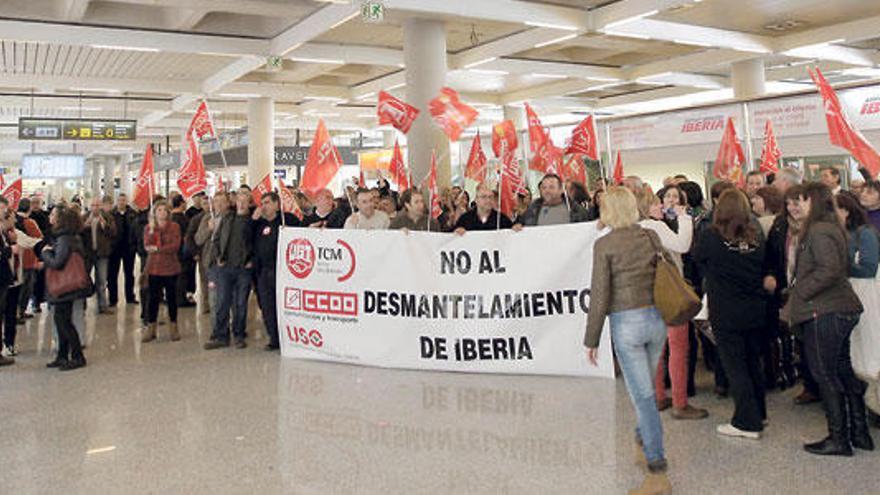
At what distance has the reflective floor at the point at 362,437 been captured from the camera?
3.76 m

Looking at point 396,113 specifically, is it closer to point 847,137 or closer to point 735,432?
point 847,137

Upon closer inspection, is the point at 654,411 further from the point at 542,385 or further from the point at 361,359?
the point at 361,359

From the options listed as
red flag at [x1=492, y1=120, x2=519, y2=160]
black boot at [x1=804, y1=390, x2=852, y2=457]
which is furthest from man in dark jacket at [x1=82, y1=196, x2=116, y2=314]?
black boot at [x1=804, y1=390, x2=852, y2=457]

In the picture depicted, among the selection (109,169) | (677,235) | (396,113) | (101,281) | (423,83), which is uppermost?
(109,169)

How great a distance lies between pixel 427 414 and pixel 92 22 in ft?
31.4

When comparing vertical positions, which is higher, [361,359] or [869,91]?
[869,91]

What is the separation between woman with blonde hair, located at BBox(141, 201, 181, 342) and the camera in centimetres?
784

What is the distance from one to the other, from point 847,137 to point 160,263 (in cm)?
677

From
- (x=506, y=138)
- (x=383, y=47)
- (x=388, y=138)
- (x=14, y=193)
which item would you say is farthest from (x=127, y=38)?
(x=388, y=138)

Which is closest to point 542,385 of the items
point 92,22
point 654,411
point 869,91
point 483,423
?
point 483,423

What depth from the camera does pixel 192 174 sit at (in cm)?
798

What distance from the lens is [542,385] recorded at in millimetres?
5539

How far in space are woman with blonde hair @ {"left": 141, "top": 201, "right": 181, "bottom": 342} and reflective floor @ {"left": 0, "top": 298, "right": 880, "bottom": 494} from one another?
63.2 inches

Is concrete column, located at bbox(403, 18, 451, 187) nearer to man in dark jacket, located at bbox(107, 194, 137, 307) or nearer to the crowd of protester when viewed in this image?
the crowd of protester
